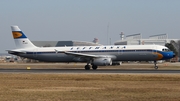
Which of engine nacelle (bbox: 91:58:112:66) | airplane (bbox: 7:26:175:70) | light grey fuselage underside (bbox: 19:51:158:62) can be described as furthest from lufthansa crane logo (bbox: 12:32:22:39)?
engine nacelle (bbox: 91:58:112:66)

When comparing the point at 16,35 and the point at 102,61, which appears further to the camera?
the point at 16,35

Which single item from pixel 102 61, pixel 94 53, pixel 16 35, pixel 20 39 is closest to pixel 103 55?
pixel 94 53

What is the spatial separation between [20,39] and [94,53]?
40.5 ft

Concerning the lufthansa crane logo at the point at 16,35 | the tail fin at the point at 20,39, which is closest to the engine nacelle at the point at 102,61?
the tail fin at the point at 20,39

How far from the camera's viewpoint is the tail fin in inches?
2312

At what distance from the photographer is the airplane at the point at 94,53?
52094 mm

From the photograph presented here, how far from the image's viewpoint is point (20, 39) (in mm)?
59031

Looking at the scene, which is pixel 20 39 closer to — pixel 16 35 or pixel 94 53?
pixel 16 35

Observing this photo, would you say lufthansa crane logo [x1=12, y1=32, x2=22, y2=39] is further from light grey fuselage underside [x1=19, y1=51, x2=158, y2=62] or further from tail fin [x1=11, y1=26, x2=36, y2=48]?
light grey fuselage underside [x1=19, y1=51, x2=158, y2=62]

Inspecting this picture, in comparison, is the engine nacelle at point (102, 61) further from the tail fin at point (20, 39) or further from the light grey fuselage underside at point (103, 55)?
the tail fin at point (20, 39)

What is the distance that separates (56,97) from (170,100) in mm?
5689

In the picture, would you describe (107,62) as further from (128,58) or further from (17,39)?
(17,39)

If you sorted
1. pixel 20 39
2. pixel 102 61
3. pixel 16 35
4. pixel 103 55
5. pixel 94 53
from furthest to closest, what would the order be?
pixel 16 35 < pixel 20 39 < pixel 94 53 < pixel 103 55 < pixel 102 61

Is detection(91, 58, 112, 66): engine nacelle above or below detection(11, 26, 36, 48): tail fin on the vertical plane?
below
